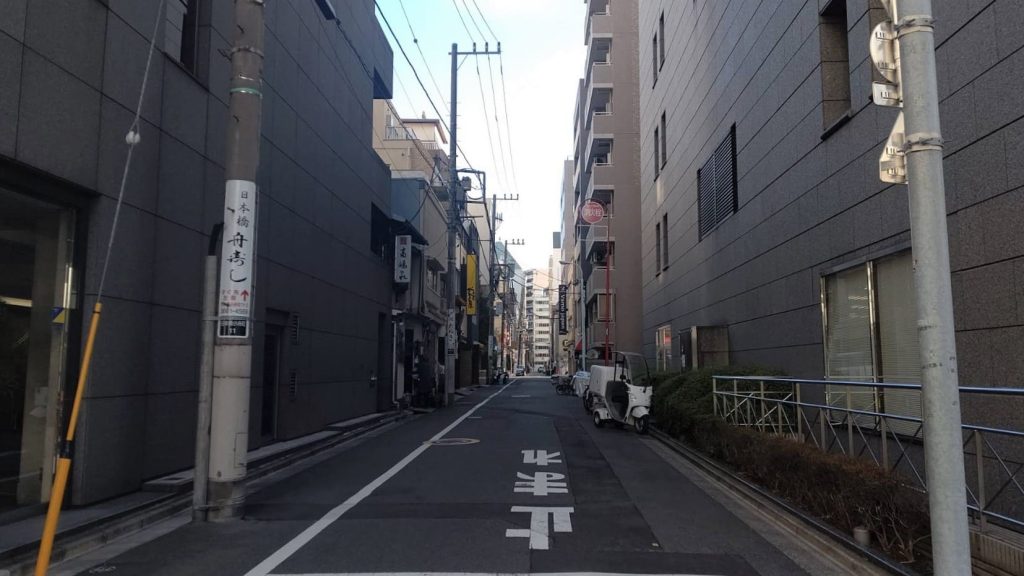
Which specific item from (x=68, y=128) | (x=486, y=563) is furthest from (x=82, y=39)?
(x=486, y=563)

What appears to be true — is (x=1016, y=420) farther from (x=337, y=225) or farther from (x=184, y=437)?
(x=337, y=225)

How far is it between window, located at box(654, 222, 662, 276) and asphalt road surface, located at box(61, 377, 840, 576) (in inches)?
695

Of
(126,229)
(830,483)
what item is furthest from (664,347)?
(126,229)

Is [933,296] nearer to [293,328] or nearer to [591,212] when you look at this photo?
[293,328]

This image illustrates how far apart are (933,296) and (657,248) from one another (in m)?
26.3

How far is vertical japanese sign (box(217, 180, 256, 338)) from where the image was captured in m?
7.98

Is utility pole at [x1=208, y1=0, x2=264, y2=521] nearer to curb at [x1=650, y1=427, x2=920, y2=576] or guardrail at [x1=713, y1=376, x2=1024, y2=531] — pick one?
curb at [x1=650, y1=427, x2=920, y2=576]

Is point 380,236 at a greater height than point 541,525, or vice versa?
point 380,236

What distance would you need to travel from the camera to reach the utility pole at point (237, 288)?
7773 mm

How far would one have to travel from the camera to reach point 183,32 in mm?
10375

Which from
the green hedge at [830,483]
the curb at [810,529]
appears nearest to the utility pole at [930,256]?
the curb at [810,529]

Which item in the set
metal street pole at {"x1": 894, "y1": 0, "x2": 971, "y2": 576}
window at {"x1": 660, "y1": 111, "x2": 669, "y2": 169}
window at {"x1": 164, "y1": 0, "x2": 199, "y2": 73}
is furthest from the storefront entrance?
window at {"x1": 660, "y1": 111, "x2": 669, "y2": 169}

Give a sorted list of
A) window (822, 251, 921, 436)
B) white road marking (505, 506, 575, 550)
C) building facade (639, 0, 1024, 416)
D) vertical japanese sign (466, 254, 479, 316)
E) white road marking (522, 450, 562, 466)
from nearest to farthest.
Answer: white road marking (505, 506, 575, 550)
building facade (639, 0, 1024, 416)
window (822, 251, 921, 436)
white road marking (522, 450, 562, 466)
vertical japanese sign (466, 254, 479, 316)

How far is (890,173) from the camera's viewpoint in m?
4.34
